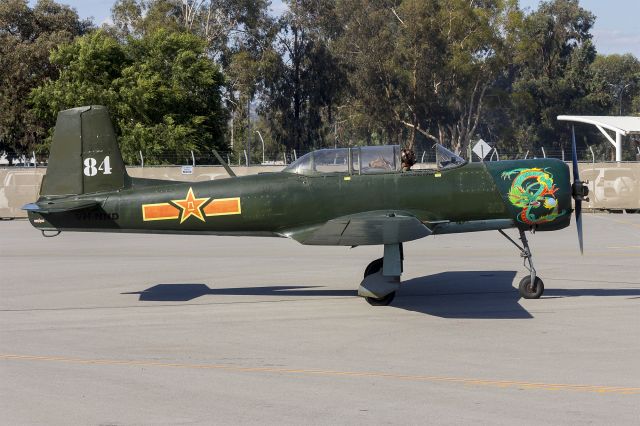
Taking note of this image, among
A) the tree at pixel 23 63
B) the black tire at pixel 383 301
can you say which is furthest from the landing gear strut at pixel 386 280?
the tree at pixel 23 63

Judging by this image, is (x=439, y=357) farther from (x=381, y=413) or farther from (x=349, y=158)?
(x=349, y=158)

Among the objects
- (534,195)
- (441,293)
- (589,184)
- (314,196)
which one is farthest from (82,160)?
(589,184)

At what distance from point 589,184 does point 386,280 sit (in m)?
25.5

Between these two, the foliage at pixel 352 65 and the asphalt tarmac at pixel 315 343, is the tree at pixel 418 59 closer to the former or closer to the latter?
the foliage at pixel 352 65

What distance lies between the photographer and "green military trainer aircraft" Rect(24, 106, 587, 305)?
43.1ft

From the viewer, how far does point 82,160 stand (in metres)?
13.9

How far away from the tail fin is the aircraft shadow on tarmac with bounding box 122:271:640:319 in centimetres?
195

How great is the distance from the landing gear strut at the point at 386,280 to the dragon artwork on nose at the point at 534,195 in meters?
1.92

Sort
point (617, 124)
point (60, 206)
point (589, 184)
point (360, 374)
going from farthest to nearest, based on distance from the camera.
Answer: point (617, 124) → point (589, 184) → point (60, 206) → point (360, 374)

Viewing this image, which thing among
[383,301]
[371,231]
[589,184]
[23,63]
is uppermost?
[23,63]

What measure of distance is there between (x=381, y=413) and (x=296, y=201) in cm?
643

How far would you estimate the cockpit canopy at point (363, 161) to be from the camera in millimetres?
13430

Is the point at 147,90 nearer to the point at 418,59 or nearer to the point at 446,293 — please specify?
the point at 418,59

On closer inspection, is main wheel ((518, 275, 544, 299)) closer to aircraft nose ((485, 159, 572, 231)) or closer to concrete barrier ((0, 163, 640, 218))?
aircraft nose ((485, 159, 572, 231))
